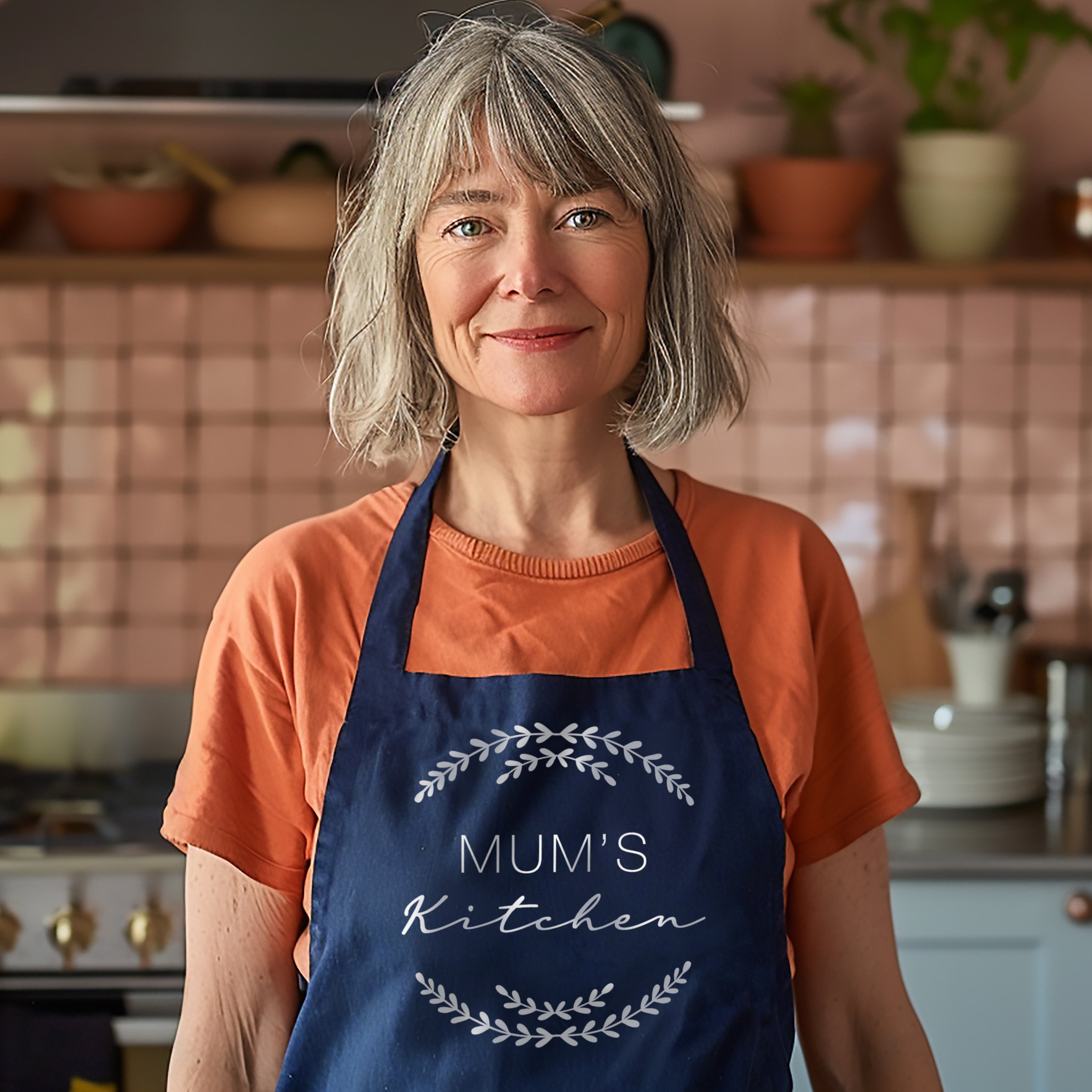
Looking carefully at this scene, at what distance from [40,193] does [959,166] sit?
5.13 feet

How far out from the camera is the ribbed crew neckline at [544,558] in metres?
1.06

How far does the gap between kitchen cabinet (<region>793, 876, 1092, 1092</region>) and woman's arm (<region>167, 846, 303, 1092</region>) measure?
1.08 meters

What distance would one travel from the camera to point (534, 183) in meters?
0.97

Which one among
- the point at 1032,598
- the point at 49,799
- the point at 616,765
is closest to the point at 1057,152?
the point at 1032,598

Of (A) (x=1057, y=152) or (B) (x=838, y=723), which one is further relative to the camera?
(A) (x=1057, y=152)

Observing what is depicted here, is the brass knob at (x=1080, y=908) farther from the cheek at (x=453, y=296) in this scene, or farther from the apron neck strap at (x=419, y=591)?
the cheek at (x=453, y=296)

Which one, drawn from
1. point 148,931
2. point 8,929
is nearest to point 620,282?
point 148,931

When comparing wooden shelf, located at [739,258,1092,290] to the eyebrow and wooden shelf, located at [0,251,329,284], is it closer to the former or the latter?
wooden shelf, located at [0,251,329,284]

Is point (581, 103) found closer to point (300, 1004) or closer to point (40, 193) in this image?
point (300, 1004)

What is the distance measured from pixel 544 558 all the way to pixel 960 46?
5.84ft

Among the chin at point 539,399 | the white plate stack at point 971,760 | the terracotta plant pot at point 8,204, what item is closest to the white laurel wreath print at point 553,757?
the chin at point 539,399

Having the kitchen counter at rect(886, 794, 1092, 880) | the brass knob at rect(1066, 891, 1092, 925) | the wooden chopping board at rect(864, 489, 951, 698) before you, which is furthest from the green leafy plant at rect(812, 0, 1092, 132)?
the brass knob at rect(1066, 891, 1092, 925)

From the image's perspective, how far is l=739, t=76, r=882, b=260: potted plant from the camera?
2.27 metres

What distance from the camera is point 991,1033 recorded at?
6.07 feet
